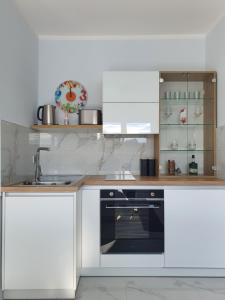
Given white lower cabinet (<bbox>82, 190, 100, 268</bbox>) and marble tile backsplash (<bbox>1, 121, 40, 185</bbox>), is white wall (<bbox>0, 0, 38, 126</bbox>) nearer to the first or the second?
marble tile backsplash (<bbox>1, 121, 40, 185</bbox>)

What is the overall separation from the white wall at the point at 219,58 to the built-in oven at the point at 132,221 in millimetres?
994

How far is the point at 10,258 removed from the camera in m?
2.14

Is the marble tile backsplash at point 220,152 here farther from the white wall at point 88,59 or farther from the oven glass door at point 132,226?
the white wall at point 88,59

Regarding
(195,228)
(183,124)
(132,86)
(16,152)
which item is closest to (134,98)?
(132,86)

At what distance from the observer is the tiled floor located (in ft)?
7.34

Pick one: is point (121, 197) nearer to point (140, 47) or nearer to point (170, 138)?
point (170, 138)

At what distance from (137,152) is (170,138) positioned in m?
0.39

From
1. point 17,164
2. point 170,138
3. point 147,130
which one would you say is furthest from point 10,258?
point 170,138

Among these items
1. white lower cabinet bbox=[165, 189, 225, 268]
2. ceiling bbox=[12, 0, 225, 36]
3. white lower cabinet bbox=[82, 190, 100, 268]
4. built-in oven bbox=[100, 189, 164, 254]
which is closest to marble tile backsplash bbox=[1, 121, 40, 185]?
white lower cabinet bbox=[82, 190, 100, 268]

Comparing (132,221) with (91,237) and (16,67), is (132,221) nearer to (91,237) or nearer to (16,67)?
(91,237)

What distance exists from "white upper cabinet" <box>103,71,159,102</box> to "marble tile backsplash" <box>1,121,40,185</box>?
86 cm

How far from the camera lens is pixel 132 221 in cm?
260

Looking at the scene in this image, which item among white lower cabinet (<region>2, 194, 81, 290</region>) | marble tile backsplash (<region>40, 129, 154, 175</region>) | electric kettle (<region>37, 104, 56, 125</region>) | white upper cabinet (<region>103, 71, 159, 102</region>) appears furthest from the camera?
marble tile backsplash (<region>40, 129, 154, 175</region>)

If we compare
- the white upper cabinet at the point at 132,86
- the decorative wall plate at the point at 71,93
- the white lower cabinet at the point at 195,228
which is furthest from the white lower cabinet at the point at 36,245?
the decorative wall plate at the point at 71,93
